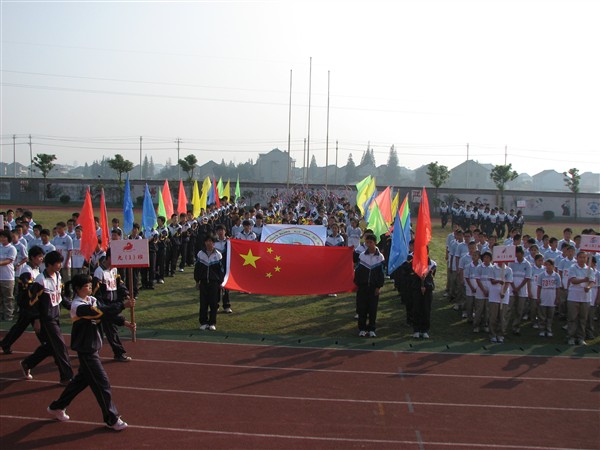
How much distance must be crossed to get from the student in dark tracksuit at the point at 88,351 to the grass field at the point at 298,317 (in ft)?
16.2

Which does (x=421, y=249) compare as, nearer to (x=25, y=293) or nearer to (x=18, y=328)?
(x=25, y=293)

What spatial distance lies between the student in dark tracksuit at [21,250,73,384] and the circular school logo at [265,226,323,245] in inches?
331

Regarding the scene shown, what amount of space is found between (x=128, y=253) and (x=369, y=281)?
479 cm

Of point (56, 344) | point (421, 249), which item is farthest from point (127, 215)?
point (421, 249)

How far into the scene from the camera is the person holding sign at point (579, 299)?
1187 cm

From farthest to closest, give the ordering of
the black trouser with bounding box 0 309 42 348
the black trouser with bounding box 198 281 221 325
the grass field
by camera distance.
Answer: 1. the grass field
2. the black trouser with bounding box 198 281 221 325
3. the black trouser with bounding box 0 309 42 348

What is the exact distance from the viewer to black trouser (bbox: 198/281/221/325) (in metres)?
12.1

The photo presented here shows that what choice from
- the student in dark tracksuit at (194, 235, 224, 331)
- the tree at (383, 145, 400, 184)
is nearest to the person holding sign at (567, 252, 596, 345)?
the student in dark tracksuit at (194, 235, 224, 331)

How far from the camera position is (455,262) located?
15.2m

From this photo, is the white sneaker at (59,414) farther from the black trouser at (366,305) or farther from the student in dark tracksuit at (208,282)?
the black trouser at (366,305)

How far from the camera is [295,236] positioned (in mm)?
16562

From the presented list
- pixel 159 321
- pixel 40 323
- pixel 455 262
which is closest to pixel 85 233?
pixel 159 321

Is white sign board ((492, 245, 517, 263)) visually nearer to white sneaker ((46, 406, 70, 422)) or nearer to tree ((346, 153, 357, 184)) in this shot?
white sneaker ((46, 406, 70, 422))

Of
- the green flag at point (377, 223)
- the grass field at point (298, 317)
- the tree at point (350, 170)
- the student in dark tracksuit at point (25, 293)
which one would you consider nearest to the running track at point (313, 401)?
the student in dark tracksuit at point (25, 293)
